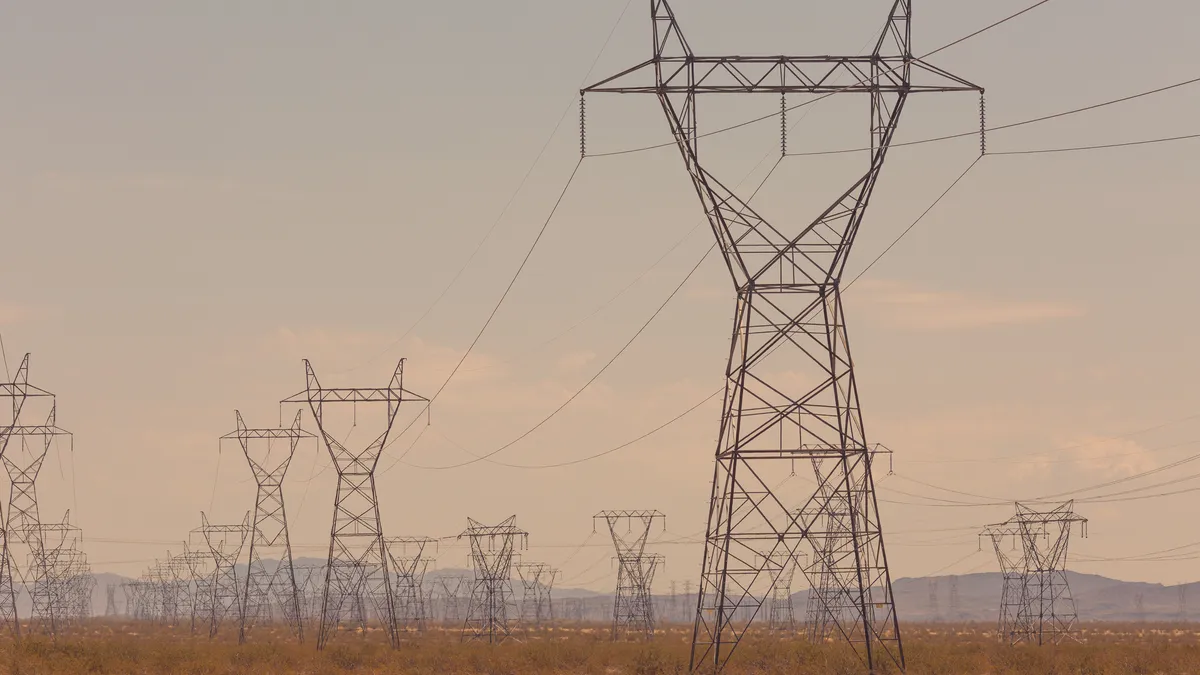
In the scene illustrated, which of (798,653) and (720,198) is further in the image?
(798,653)

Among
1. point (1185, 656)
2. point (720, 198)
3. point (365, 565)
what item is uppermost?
point (720, 198)

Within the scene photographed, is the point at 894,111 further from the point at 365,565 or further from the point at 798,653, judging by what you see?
the point at 365,565

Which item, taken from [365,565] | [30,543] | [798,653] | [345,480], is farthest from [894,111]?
[30,543]

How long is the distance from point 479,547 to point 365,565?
80.3ft

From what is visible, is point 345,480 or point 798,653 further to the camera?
point 345,480

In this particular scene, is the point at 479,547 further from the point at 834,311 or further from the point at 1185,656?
the point at 834,311

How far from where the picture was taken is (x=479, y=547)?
108m

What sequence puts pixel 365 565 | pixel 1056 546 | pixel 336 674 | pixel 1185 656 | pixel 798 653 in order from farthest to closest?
pixel 1056 546, pixel 365 565, pixel 1185 656, pixel 798 653, pixel 336 674

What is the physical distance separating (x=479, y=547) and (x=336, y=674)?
144ft

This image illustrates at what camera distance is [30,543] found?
361 feet

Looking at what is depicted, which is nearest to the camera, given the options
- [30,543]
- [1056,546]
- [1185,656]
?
[1185,656]

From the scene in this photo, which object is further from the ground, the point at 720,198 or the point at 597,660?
the point at 720,198

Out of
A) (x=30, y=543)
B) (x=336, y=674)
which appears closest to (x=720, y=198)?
(x=336, y=674)

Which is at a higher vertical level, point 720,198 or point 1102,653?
point 720,198
